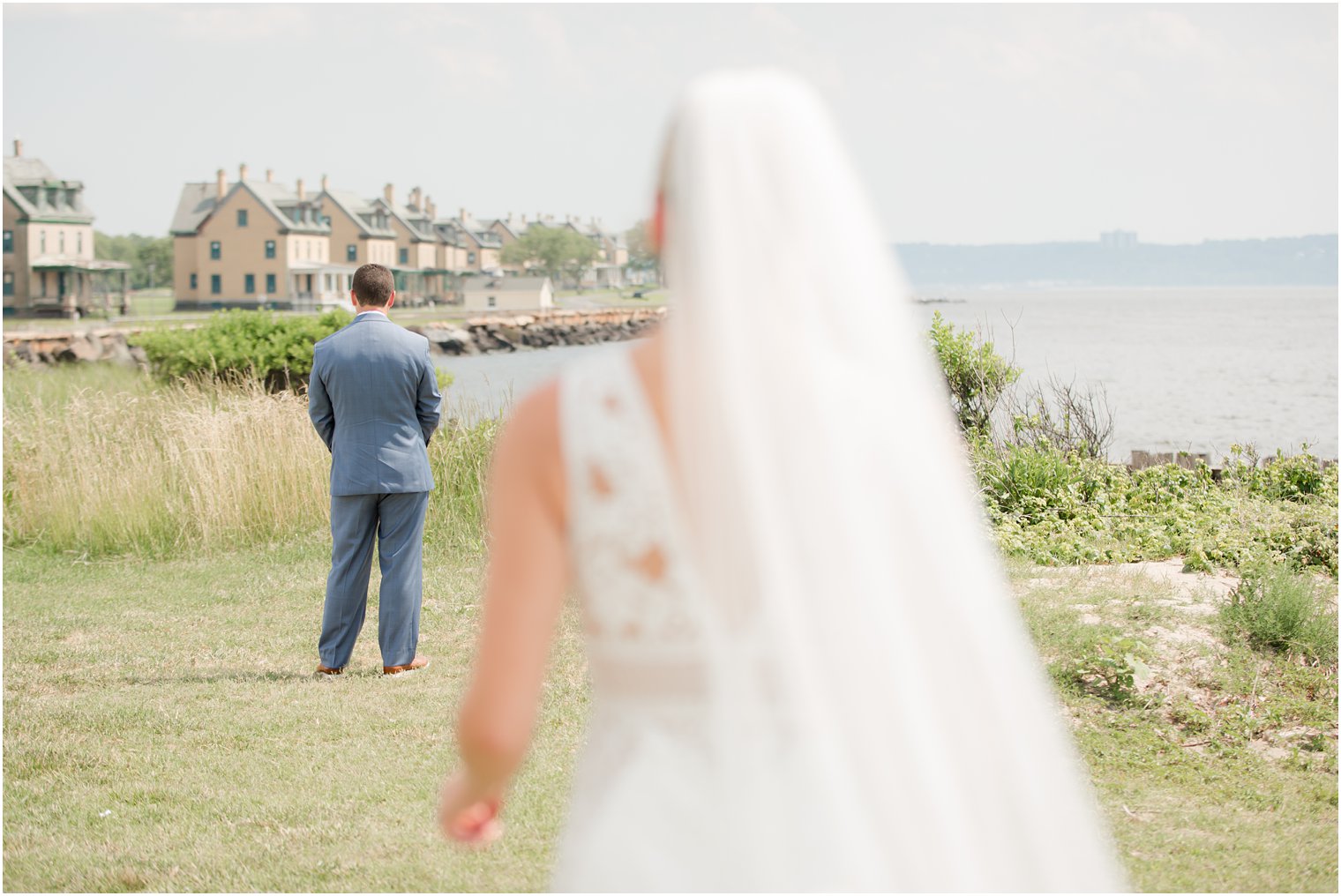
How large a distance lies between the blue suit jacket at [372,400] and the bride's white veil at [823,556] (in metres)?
5.16

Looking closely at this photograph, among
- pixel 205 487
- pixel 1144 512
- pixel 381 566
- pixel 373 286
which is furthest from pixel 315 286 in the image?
pixel 381 566

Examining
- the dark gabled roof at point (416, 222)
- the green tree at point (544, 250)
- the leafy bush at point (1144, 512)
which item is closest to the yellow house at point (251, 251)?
the dark gabled roof at point (416, 222)

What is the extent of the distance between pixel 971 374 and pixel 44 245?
70.8 metres

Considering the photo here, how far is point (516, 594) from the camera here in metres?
1.81

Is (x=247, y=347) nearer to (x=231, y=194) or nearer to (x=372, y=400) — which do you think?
(x=372, y=400)

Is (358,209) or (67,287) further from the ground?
(358,209)

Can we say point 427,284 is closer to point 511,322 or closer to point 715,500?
point 511,322

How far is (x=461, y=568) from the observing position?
32.3 feet

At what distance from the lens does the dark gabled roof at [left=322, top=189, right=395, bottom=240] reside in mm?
97188

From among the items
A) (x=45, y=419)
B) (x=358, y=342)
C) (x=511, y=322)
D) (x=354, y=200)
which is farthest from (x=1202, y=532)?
(x=354, y=200)

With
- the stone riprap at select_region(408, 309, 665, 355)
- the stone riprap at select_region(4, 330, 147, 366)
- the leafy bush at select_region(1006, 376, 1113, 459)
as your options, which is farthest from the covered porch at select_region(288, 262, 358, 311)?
the leafy bush at select_region(1006, 376, 1113, 459)

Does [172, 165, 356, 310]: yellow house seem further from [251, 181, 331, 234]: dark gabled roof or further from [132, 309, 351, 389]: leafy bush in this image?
[132, 309, 351, 389]: leafy bush

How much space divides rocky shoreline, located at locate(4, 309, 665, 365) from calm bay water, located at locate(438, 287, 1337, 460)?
212 cm

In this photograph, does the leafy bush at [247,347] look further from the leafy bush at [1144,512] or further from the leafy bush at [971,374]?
the leafy bush at [1144,512]
